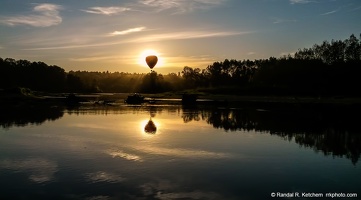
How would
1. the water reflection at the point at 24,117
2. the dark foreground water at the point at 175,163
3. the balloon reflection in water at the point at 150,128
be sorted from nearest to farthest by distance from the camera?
the dark foreground water at the point at 175,163
the balloon reflection in water at the point at 150,128
the water reflection at the point at 24,117

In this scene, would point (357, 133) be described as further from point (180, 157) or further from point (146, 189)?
point (146, 189)

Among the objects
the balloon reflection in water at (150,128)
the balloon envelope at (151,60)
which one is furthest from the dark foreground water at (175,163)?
the balloon envelope at (151,60)

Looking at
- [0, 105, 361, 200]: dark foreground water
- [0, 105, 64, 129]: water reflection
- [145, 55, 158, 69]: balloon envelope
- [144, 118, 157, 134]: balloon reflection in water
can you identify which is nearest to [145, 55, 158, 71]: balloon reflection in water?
[145, 55, 158, 69]: balloon envelope

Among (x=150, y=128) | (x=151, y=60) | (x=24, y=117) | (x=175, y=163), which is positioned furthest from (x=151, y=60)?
(x=175, y=163)

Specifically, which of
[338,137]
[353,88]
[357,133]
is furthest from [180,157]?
[353,88]

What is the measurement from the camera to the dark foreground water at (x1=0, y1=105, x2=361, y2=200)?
59.4 feet

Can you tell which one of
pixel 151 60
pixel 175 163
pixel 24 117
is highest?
pixel 151 60

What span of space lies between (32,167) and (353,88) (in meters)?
125

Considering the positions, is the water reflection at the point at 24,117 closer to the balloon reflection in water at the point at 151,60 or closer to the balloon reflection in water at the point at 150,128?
the balloon reflection in water at the point at 150,128

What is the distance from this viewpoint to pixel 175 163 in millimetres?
24156

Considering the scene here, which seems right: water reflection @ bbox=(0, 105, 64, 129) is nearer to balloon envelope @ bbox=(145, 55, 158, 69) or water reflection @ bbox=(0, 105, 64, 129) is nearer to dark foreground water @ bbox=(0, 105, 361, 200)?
dark foreground water @ bbox=(0, 105, 361, 200)

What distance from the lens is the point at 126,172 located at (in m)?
21.6

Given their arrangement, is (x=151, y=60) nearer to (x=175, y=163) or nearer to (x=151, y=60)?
(x=151, y=60)

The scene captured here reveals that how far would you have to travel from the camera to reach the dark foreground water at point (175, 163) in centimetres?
1809
